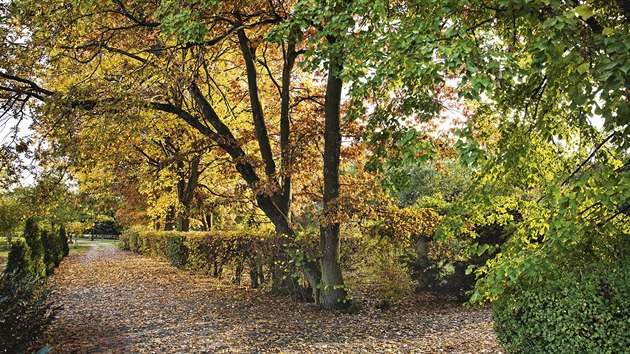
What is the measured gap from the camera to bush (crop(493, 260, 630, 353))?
3.31 metres

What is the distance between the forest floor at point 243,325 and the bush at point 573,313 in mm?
2051

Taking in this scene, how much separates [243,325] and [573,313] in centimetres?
505

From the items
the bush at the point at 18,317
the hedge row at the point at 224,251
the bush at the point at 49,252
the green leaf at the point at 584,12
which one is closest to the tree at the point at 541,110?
the green leaf at the point at 584,12

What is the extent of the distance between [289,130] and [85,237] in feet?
185

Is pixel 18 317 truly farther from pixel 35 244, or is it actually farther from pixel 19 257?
pixel 35 244

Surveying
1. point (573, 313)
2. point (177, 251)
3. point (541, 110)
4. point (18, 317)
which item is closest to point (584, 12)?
point (541, 110)

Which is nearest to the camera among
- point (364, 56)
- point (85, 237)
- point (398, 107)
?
point (364, 56)

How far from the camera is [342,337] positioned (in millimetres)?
6453

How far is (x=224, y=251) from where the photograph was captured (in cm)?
1118

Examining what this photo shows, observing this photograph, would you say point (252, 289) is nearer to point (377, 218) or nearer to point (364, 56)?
point (377, 218)

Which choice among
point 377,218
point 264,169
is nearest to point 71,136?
point 264,169

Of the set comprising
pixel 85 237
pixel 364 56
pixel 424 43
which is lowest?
pixel 85 237

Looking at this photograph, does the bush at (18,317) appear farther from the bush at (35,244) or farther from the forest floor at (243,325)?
the bush at (35,244)

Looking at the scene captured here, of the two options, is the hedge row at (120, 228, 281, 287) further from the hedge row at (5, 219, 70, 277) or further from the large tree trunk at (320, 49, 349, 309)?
the hedge row at (5, 219, 70, 277)
